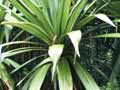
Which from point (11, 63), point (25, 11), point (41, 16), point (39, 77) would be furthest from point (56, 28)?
point (11, 63)

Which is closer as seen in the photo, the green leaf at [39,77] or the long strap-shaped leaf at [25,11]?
the green leaf at [39,77]

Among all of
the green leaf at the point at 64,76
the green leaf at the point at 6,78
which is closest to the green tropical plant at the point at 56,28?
the green leaf at the point at 64,76

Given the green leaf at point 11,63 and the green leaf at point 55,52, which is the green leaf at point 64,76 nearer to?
the green leaf at point 55,52

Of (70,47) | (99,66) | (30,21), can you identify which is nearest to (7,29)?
(30,21)

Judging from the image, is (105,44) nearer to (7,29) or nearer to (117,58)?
(117,58)

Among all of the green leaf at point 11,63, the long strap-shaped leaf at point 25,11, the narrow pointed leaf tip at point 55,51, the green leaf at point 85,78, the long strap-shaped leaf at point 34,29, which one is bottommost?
the green leaf at point 85,78

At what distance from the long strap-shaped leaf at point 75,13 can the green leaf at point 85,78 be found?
0.27 m

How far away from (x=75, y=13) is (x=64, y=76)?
1.40ft

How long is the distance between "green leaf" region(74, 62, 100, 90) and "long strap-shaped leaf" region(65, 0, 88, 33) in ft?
0.89

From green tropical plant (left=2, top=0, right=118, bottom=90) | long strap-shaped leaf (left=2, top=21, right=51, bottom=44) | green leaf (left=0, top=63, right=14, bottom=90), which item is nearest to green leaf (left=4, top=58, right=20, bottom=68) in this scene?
green leaf (left=0, top=63, right=14, bottom=90)

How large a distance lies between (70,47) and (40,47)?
22 cm

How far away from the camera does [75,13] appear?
104 inches

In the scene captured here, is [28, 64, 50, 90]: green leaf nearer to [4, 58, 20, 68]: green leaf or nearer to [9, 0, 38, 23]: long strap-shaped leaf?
[4, 58, 20, 68]: green leaf

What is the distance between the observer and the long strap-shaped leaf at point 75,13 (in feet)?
8.54
